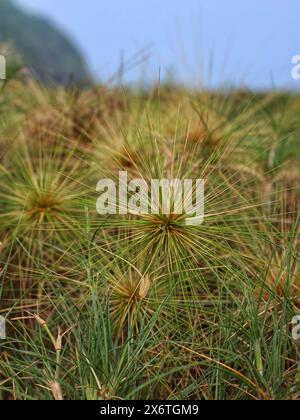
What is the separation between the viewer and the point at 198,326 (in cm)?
118

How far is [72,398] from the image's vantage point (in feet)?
3.19

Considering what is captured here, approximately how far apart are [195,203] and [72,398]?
1.28 ft

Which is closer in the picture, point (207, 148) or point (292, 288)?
point (292, 288)

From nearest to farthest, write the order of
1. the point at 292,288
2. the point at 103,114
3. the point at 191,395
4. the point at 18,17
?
the point at 191,395 < the point at 292,288 < the point at 103,114 < the point at 18,17

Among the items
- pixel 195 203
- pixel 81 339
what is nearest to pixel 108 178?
pixel 195 203

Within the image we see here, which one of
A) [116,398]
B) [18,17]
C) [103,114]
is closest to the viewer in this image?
[116,398]

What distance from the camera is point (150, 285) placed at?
3.69ft

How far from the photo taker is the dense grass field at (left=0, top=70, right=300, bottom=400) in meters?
0.96

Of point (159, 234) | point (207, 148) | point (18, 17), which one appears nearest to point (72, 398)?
point (159, 234)

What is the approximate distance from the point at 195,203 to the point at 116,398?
38cm

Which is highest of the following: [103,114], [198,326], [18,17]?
[18,17]

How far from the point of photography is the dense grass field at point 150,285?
964 mm

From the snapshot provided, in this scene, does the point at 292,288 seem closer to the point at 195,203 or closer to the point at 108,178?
the point at 195,203
